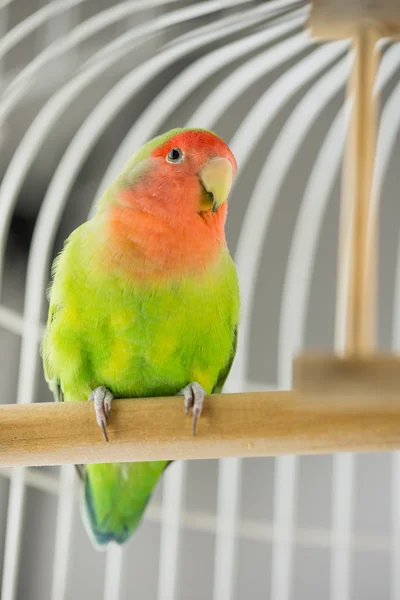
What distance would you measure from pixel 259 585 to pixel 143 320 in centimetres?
109

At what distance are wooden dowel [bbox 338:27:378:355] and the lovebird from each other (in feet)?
1.31

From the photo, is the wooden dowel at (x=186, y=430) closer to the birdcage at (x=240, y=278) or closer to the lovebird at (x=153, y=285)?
the birdcage at (x=240, y=278)

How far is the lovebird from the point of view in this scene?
3.62 feet

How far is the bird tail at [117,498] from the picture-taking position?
1288mm

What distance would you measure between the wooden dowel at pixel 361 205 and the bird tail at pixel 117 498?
69 centimetres

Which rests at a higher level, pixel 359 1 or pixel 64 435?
pixel 359 1

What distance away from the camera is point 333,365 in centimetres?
60

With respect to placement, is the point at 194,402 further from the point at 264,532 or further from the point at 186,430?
the point at 264,532

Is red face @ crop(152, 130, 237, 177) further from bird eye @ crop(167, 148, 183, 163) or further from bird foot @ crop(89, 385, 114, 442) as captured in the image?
bird foot @ crop(89, 385, 114, 442)

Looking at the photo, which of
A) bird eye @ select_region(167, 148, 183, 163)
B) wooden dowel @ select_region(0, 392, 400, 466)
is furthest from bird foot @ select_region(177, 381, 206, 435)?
bird eye @ select_region(167, 148, 183, 163)

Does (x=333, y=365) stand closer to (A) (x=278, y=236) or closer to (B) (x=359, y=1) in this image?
(B) (x=359, y=1)

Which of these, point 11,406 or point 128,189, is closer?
point 11,406

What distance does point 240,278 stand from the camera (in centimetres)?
178

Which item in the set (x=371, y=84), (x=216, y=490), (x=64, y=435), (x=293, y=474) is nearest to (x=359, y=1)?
(x=371, y=84)
